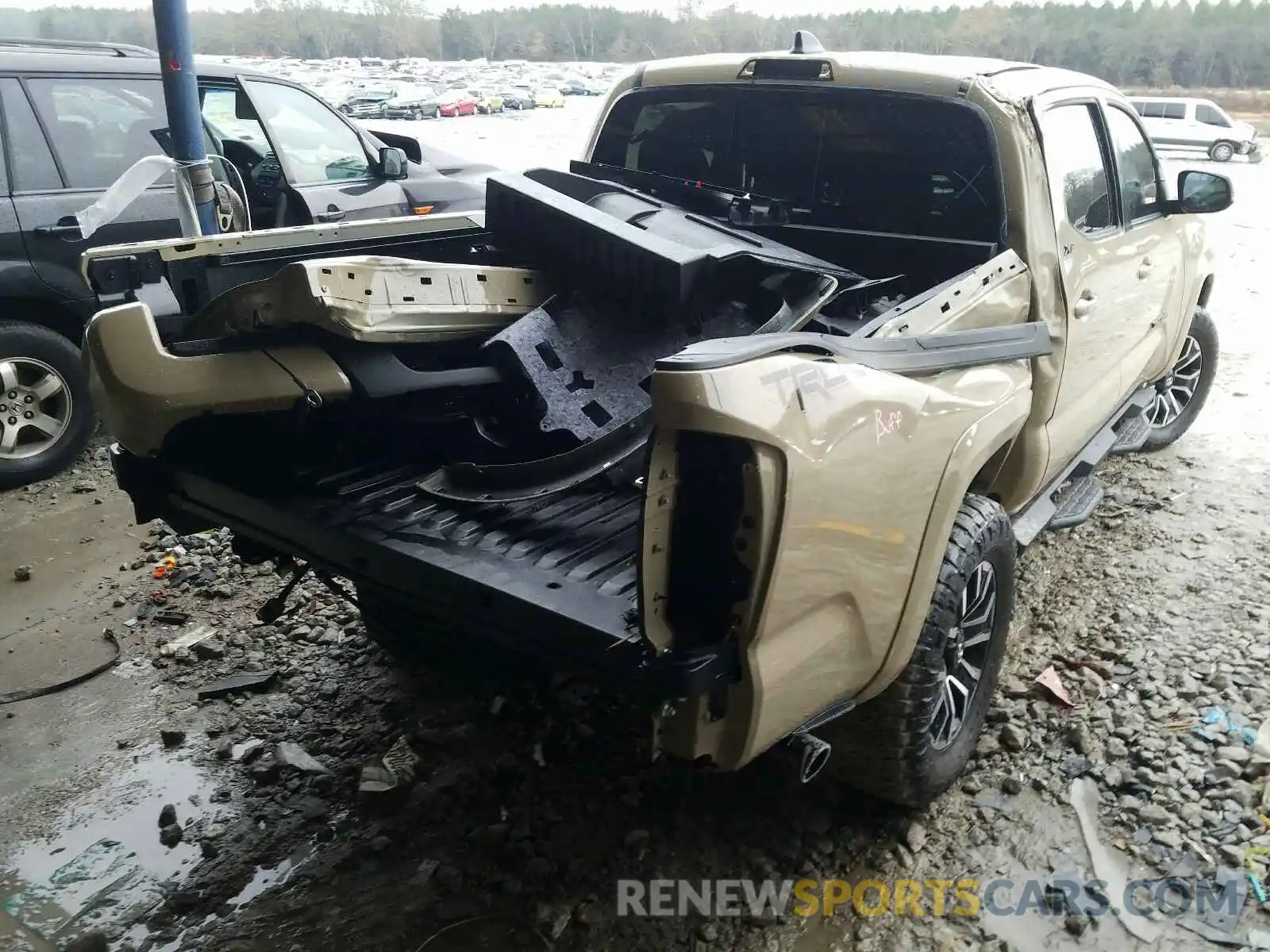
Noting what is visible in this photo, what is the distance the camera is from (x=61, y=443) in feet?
16.6

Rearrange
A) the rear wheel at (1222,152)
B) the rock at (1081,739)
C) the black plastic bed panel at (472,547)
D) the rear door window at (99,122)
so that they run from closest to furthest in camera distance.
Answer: the black plastic bed panel at (472,547)
the rock at (1081,739)
the rear door window at (99,122)
the rear wheel at (1222,152)

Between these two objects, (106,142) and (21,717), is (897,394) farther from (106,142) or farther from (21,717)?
(106,142)

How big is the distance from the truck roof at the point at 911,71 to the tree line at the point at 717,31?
663 centimetres

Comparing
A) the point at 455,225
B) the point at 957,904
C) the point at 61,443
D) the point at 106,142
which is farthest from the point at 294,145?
the point at 957,904

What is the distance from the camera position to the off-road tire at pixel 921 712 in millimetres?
2357

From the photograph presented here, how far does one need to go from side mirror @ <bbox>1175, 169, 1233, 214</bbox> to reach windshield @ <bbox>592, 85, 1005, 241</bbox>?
139cm

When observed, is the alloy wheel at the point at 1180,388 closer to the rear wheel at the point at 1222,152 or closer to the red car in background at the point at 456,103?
the red car in background at the point at 456,103

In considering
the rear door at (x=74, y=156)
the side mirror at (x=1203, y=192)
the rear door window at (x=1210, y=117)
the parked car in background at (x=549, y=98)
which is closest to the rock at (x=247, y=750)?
the rear door at (x=74, y=156)

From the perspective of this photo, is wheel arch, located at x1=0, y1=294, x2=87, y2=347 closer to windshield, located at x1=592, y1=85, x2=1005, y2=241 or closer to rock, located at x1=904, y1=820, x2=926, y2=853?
windshield, located at x1=592, y1=85, x2=1005, y2=241

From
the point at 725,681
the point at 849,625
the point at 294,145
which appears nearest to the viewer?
the point at 725,681

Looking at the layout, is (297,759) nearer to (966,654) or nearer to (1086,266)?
(966,654)

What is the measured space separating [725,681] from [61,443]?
15.1ft

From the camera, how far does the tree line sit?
35.0 ft

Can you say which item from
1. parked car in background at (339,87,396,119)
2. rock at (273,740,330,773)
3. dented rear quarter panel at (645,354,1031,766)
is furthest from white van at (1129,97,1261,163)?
rock at (273,740,330,773)
